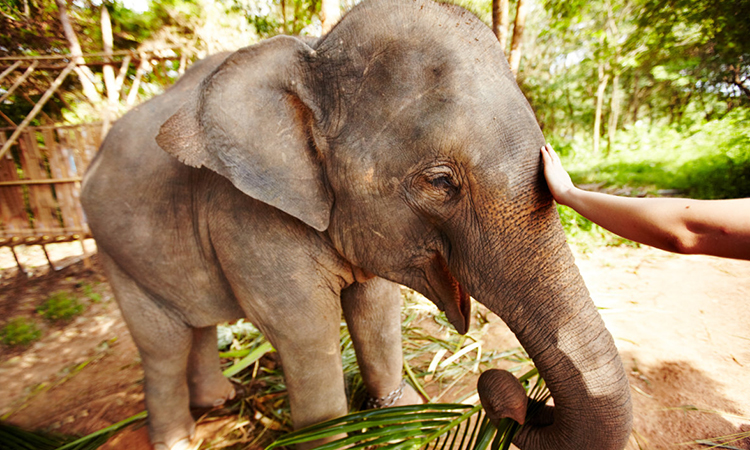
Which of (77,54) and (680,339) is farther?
(77,54)

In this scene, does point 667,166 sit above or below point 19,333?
above

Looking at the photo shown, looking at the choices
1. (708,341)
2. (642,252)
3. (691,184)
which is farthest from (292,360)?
(691,184)

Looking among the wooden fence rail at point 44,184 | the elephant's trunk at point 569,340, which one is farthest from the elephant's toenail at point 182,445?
the wooden fence rail at point 44,184

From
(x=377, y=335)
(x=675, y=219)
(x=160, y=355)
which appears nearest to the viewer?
(x=675, y=219)

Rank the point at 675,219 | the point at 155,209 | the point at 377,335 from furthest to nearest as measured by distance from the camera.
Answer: the point at 377,335, the point at 155,209, the point at 675,219

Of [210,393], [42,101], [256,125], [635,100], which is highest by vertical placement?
[635,100]

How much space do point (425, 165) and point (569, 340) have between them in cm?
68

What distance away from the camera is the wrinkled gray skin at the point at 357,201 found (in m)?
1.19

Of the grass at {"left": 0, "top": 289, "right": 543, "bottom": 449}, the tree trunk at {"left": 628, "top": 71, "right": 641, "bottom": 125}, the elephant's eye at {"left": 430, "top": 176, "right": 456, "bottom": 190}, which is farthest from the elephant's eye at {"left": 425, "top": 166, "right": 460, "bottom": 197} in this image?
the tree trunk at {"left": 628, "top": 71, "right": 641, "bottom": 125}

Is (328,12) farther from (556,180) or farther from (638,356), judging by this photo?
(638,356)

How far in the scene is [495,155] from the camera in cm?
117

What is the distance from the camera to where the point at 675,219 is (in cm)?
89

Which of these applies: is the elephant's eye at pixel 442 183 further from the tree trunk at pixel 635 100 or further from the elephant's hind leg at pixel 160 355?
the tree trunk at pixel 635 100

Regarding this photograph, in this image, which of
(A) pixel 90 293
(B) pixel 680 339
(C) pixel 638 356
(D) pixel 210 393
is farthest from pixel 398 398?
(A) pixel 90 293
